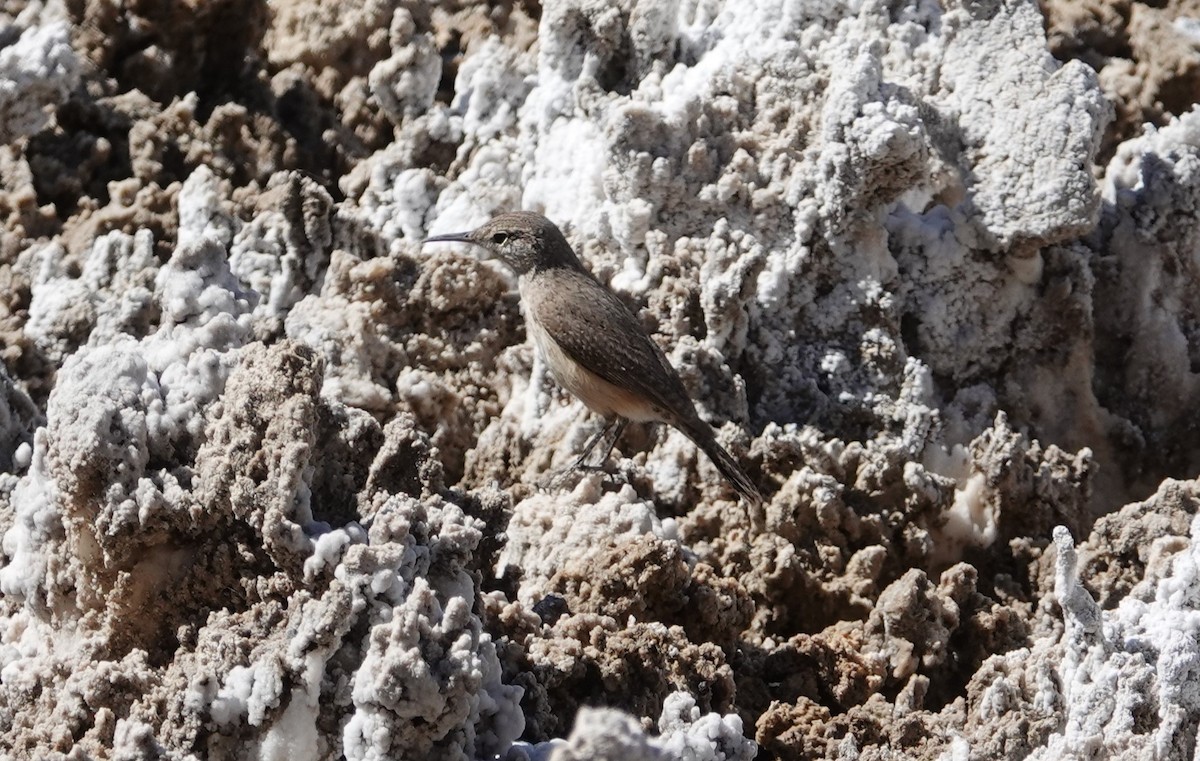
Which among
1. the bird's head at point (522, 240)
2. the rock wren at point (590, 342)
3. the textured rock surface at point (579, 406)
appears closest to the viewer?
the textured rock surface at point (579, 406)

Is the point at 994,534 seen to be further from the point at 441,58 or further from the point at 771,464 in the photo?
the point at 441,58

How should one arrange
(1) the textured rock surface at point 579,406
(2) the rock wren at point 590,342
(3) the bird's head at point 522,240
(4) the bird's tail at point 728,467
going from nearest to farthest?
(1) the textured rock surface at point 579,406 < (4) the bird's tail at point 728,467 < (2) the rock wren at point 590,342 < (3) the bird's head at point 522,240

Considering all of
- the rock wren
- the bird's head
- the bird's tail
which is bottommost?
the bird's tail

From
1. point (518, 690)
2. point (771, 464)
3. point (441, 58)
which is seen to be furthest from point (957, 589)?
point (441, 58)

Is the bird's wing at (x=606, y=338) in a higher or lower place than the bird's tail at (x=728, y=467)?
higher

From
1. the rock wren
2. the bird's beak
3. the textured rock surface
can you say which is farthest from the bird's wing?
the bird's beak

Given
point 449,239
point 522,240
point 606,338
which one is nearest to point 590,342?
point 606,338

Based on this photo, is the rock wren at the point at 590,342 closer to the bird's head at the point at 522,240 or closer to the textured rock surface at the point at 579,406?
the bird's head at the point at 522,240

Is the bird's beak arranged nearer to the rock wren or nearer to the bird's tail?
the rock wren

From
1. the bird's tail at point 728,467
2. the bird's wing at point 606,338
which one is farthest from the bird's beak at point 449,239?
the bird's tail at point 728,467
